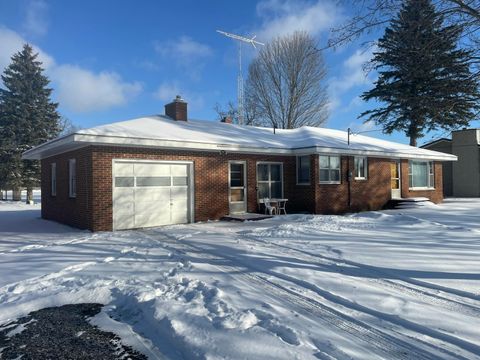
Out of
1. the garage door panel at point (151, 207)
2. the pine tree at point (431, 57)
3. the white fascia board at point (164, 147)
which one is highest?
the pine tree at point (431, 57)

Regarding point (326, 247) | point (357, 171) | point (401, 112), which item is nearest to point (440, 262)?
point (326, 247)

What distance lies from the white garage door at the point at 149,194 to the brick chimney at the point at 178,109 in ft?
13.9

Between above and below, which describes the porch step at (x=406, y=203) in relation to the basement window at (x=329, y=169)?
below

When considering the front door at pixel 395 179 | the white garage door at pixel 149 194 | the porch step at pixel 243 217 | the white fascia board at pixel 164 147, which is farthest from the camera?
Result: the front door at pixel 395 179

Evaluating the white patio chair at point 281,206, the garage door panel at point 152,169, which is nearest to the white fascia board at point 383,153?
the white patio chair at point 281,206

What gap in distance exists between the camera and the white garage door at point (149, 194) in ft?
42.3

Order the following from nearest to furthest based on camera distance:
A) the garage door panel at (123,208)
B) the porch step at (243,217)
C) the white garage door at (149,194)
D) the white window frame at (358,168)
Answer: the garage door panel at (123,208)
the white garage door at (149,194)
the porch step at (243,217)
the white window frame at (358,168)

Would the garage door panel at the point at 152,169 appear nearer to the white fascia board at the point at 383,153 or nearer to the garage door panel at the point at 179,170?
the garage door panel at the point at 179,170

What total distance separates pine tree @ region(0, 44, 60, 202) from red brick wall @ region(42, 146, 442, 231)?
17059mm

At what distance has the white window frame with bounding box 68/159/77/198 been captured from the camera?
548 inches

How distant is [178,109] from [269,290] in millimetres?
13447

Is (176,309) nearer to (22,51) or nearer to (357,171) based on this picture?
(357,171)

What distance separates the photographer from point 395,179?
21109 mm

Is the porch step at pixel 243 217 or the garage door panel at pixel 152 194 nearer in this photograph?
the garage door panel at pixel 152 194
